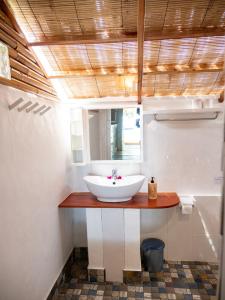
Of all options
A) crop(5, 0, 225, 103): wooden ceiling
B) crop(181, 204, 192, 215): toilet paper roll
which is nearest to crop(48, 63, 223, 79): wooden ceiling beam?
crop(5, 0, 225, 103): wooden ceiling

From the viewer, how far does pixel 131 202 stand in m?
2.04

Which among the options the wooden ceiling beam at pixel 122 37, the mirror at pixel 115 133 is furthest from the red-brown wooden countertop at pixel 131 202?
the wooden ceiling beam at pixel 122 37

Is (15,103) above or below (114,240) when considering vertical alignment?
above

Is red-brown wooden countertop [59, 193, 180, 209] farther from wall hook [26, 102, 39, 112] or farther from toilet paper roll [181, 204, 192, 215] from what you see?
wall hook [26, 102, 39, 112]

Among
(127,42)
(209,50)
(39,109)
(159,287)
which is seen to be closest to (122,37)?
(127,42)

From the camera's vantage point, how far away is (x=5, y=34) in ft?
4.23

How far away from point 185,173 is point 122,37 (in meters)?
1.57

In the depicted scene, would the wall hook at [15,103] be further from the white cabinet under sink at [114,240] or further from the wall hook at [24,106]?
the white cabinet under sink at [114,240]

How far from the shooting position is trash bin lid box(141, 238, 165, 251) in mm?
2273

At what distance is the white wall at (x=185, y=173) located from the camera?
7.39 ft

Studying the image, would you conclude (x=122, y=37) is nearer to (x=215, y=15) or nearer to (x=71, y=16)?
(x=71, y=16)

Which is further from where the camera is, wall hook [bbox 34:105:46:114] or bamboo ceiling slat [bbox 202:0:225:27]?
wall hook [bbox 34:105:46:114]

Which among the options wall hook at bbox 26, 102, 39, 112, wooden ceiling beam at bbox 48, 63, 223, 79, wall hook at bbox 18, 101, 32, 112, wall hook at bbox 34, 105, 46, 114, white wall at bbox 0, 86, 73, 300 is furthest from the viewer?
wooden ceiling beam at bbox 48, 63, 223, 79

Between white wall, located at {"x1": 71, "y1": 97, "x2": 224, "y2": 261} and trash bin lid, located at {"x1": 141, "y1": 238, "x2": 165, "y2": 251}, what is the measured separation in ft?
0.23
